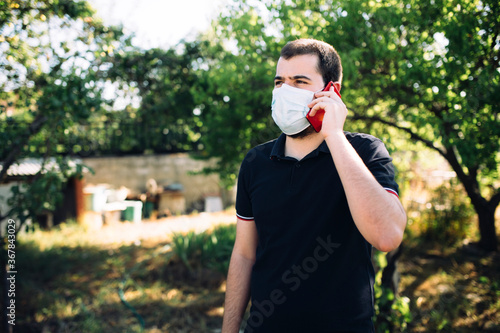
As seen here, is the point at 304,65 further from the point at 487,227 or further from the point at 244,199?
the point at 487,227

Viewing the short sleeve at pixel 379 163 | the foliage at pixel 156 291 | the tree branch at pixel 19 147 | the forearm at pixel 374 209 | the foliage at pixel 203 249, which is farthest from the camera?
the foliage at pixel 203 249

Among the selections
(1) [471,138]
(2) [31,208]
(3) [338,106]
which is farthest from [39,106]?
(1) [471,138]

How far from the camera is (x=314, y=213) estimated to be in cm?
152

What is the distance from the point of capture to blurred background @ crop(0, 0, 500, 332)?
3.22m

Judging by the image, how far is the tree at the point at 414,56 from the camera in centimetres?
288

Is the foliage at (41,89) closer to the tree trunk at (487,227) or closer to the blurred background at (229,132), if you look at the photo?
the blurred background at (229,132)

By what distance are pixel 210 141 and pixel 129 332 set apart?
265 centimetres

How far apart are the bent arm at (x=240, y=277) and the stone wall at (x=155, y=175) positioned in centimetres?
804

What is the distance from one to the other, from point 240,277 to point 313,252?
1.59 ft

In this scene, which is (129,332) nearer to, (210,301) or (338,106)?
(210,301)

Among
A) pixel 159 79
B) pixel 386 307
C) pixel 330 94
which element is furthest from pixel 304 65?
pixel 159 79

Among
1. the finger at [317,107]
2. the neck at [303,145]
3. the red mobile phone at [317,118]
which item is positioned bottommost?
the neck at [303,145]

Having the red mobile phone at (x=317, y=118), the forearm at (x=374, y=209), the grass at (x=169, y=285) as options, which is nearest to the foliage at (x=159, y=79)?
the grass at (x=169, y=285)

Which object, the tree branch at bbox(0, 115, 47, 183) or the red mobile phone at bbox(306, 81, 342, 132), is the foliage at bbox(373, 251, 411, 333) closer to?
the red mobile phone at bbox(306, 81, 342, 132)
